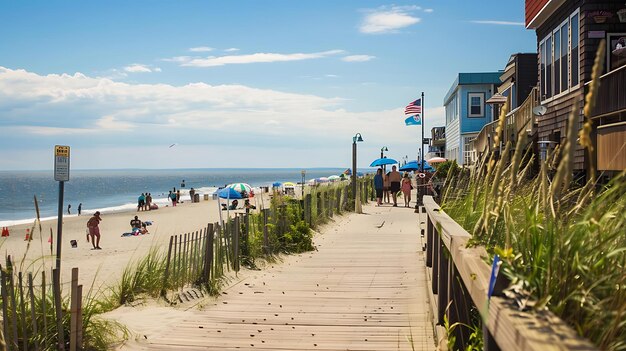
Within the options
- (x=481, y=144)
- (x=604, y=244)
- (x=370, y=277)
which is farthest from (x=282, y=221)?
(x=481, y=144)

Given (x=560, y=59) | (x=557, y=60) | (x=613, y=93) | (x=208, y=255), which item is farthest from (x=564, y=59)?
(x=208, y=255)

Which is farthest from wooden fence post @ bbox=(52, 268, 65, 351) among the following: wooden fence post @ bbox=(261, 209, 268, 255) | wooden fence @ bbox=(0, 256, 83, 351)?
wooden fence post @ bbox=(261, 209, 268, 255)

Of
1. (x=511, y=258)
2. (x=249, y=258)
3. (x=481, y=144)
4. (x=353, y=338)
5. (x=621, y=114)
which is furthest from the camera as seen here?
(x=481, y=144)

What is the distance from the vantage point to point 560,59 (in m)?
17.7

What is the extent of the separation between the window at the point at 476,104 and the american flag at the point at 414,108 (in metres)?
5.49

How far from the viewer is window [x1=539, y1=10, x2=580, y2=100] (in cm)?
1636

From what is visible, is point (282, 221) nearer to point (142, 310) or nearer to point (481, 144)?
point (142, 310)

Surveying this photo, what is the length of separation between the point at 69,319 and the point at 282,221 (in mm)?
8756

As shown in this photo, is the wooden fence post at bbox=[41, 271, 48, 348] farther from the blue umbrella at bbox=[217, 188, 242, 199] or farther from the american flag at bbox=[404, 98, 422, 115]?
the american flag at bbox=[404, 98, 422, 115]

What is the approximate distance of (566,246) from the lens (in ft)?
9.06

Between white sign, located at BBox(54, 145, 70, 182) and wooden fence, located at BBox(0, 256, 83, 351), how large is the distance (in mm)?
4338

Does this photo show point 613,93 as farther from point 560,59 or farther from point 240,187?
point 240,187

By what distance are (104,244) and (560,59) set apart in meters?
22.9

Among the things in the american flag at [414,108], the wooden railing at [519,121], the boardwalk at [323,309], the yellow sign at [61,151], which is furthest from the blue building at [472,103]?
the yellow sign at [61,151]
